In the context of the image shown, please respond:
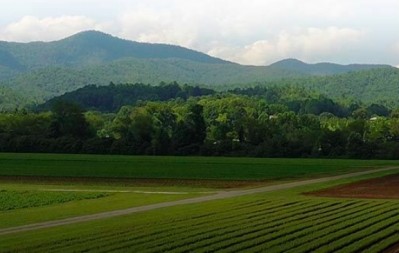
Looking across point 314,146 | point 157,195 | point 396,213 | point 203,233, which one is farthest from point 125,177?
point 314,146

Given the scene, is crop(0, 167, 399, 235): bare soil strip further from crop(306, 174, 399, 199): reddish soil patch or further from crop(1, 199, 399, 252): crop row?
crop(306, 174, 399, 199): reddish soil patch

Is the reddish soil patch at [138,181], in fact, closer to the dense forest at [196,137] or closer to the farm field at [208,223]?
the farm field at [208,223]

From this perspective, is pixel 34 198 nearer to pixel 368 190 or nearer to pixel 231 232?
pixel 231 232

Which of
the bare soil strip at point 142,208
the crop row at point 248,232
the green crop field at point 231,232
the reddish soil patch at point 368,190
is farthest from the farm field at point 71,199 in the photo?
the reddish soil patch at point 368,190

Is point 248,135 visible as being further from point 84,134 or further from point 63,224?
point 63,224

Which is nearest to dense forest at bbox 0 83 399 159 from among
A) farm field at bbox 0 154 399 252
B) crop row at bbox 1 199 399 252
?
farm field at bbox 0 154 399 252

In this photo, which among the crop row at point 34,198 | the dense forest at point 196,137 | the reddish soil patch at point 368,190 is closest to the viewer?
the crop row at point 34,198
